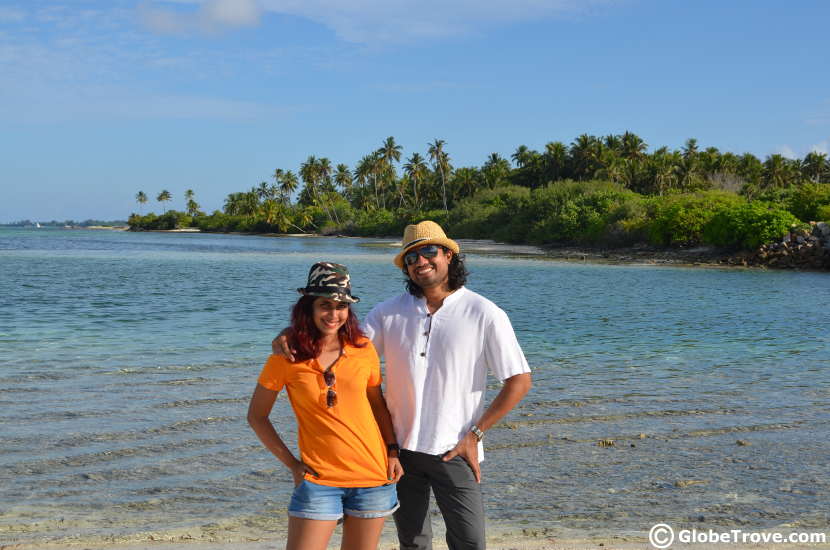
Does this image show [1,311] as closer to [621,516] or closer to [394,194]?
[621,516]

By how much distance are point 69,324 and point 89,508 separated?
13924 millimetres

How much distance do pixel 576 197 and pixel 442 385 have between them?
3092 inches

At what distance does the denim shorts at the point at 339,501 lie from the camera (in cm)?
319

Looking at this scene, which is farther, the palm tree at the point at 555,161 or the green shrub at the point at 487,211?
the palm tree at the point at 555,161

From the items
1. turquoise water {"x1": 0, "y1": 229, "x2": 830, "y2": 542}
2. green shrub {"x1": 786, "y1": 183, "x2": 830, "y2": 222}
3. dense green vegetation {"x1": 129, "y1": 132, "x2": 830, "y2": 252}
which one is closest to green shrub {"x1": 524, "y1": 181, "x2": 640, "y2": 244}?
dense green vegetation {"x1": 129, "y1": 132, "x2": 830, "y2": 252}

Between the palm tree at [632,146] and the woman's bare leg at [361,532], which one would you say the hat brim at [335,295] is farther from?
the palm tree at [632,146]

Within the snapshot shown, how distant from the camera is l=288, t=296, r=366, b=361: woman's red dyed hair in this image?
3.24m

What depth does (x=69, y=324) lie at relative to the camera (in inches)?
723

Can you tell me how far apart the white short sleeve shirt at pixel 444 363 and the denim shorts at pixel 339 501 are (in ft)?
0.92

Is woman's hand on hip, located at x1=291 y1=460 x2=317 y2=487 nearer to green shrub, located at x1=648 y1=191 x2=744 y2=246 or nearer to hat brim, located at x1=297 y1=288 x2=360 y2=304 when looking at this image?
hat brim, located at x1=297 y1=288 x2=360 y2=304

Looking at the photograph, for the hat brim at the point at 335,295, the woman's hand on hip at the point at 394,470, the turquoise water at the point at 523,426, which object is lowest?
the turquoise water at the point at 523,426

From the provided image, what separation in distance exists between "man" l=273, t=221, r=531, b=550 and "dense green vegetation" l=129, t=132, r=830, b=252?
50.4 meters

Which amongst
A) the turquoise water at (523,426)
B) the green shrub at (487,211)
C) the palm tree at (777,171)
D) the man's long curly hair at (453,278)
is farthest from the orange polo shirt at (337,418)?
the palm tree at (777,171)

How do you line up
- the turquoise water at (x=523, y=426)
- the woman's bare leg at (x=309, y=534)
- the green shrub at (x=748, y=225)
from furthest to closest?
the green shrub at (x=748, y=225) < the turquoise water at (x=523, y=426) < the woman's bare leg at (x=309, y=534)
